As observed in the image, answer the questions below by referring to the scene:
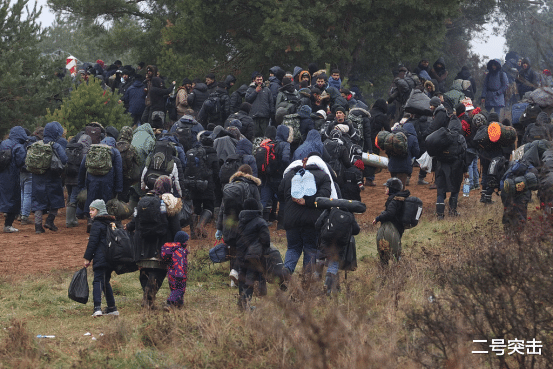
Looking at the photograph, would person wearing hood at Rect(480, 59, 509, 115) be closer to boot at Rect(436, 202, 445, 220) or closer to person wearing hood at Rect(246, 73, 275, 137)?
person wearing hood at Rect(246, 73, 275, 137)

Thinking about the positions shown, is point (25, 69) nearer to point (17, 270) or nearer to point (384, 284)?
point (17, 270)

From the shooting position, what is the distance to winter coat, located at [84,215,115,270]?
862 centimetres

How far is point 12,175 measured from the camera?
14031mm

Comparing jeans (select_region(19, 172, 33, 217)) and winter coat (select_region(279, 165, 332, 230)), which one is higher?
jeans (select_region(19, 172, 33, 217))

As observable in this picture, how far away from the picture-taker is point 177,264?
28.7 feet

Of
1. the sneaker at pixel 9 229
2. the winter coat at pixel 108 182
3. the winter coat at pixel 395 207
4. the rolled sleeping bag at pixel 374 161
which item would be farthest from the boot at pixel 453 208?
the sneaker at pixel 9 229

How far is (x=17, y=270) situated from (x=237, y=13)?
1429cm

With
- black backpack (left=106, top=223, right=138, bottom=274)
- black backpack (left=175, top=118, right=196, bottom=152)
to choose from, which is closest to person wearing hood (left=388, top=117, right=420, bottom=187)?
black backpack (left=175, top=118, right=196, bottom=152)

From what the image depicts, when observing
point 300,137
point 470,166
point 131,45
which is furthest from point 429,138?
point 131,45

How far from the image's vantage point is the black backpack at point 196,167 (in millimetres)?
13500

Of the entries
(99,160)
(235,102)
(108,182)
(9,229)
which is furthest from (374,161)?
(9,229)

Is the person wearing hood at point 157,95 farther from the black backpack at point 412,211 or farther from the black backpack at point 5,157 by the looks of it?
the black backpack at point 412,211

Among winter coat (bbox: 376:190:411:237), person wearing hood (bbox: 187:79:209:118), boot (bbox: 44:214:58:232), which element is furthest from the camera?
person wearing hood (bbox: 187:79:209:118)

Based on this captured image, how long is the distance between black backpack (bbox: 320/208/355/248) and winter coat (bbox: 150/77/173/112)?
37.8ft
